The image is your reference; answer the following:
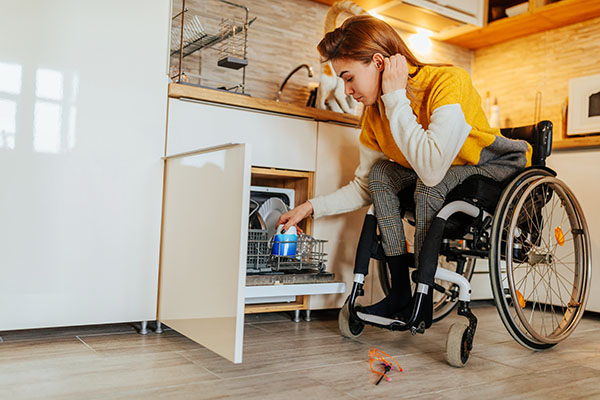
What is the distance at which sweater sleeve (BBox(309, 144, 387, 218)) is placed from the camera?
5.71ft

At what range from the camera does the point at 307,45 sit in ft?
8.46

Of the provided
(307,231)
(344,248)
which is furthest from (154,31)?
(344,248)

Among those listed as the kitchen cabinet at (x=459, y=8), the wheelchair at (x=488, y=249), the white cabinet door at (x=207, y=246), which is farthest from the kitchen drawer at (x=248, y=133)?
the kitchen cabinet at (x=459, y=8)

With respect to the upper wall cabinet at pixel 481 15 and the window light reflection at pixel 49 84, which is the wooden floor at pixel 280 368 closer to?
the window light reflection at pixel 49 84

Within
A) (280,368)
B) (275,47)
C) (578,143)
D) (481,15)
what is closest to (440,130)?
(280,368)

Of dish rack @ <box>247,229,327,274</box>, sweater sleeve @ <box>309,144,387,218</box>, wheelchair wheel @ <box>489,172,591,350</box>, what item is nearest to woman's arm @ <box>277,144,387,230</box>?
sweater sleeve @ <box>309,144,387,218</box>

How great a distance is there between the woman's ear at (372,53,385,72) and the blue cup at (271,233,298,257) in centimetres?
56

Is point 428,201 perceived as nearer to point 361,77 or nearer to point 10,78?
point 361,77

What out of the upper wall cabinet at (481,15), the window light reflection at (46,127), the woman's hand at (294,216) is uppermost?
the upper wall cabinet at (481,15)

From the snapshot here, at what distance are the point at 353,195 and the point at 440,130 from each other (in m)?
0.46

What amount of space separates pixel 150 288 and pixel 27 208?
0.40 m

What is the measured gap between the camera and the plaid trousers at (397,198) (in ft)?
4.84

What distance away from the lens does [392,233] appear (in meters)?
1.56

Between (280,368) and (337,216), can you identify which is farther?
(337,216)
